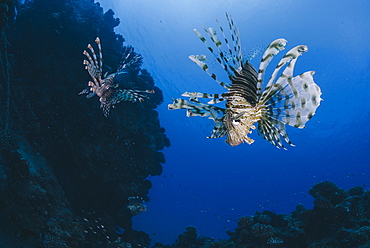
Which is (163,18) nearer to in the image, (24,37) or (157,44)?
(157,44)

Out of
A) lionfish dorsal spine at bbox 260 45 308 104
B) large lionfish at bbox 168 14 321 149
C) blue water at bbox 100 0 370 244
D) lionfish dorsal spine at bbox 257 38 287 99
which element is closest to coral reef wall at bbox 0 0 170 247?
blue water at bbox 100 0 370 244

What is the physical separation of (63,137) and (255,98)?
7.97 metres

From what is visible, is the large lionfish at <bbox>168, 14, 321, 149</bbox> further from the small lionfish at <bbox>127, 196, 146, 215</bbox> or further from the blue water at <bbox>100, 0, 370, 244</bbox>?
the blue water at <bbox>100, 0, 370, 244</bbox>

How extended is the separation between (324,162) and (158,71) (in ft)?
127

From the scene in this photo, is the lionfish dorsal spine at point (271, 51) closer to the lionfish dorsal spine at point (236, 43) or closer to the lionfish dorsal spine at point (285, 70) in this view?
the lionfish dorsal spine at point (285, 70)

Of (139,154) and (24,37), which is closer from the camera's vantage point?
(24,37)

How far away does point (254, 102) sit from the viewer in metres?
2.42

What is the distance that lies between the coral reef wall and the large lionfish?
5992 millimetres

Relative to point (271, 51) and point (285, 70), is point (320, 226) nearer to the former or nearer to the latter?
point (285, 70)

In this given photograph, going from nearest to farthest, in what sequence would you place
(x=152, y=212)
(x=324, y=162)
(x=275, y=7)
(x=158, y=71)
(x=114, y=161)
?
(x=114, y=161) < (x=275, y=7) < (x=158, y=71) < (x=324, y=162) < (x=152, y=212)

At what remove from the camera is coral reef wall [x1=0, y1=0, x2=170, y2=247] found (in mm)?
6129

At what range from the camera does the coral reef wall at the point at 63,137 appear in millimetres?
6129

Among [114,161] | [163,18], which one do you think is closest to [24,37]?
[114,161]

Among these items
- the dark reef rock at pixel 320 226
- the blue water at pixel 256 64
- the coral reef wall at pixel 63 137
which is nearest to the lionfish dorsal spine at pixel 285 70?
the dark reef rock at pixel 320 226
